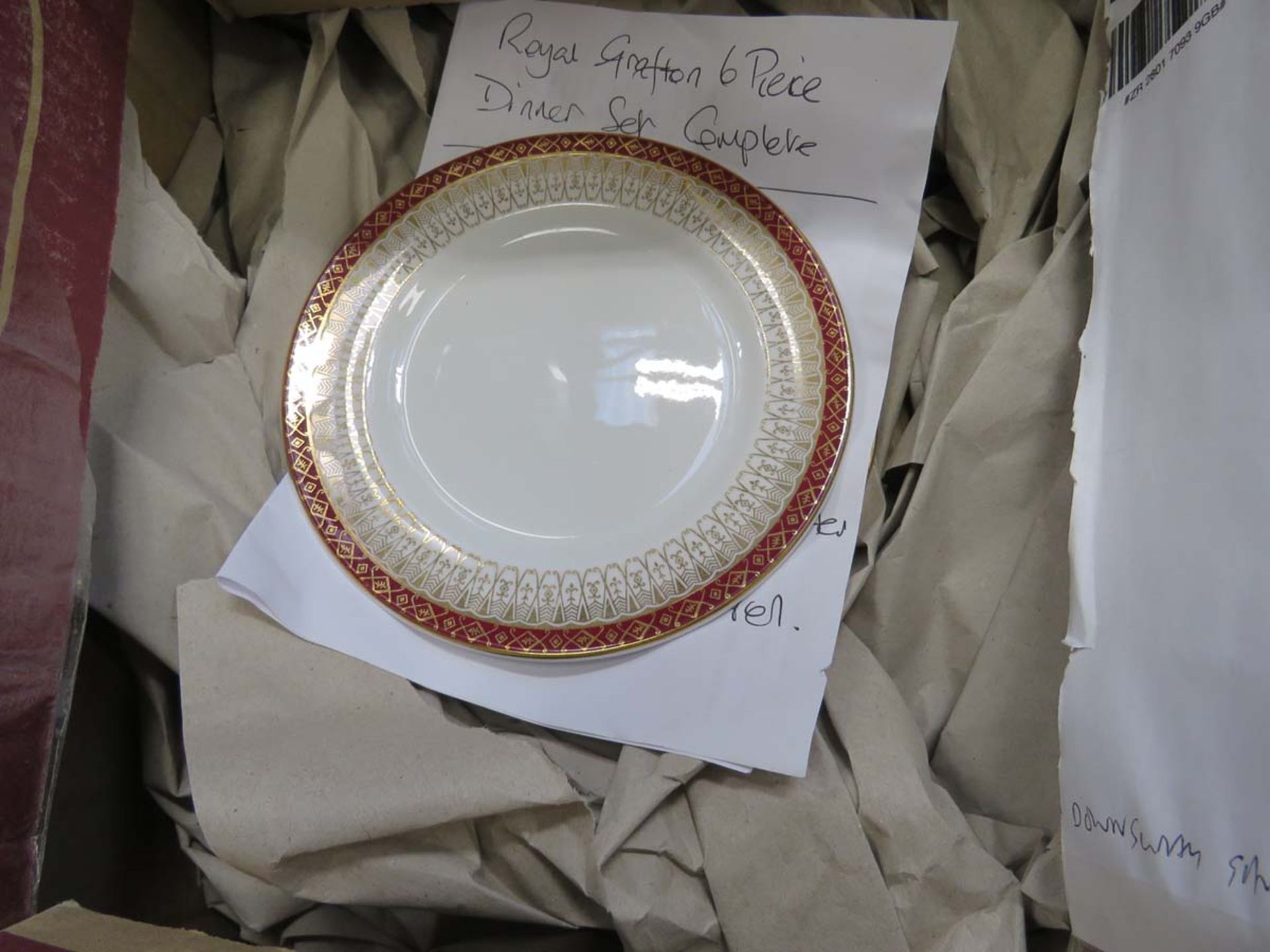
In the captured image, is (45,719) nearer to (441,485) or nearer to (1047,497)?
(441,485)

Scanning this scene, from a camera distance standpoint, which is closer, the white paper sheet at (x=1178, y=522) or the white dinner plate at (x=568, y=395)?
the white paper sheet at (x=1178, y=522)

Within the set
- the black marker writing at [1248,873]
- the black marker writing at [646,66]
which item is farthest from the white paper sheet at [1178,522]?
the black marker writing at [646,66]

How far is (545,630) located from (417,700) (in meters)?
0.08

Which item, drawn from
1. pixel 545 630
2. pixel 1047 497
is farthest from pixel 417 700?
pixel 1047 497

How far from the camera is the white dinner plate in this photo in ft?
1.54

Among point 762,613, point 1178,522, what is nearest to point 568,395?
point 762,613

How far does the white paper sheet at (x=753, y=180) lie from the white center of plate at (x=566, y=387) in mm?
57

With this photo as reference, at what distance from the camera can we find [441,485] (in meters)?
0.50

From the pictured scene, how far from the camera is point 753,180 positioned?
522mm

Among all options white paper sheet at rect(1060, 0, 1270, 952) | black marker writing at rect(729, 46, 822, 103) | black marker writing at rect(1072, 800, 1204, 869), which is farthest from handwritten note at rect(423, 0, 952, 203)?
black marker writing at rect(1072, 800, 1204, 869)

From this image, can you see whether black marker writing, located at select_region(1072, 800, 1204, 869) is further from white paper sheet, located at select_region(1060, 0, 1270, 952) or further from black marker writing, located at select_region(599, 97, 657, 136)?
black marker writing, located at select_region(599, 97, 657, 136)

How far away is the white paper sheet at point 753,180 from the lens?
1.56ft

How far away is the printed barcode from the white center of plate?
0.70 feet

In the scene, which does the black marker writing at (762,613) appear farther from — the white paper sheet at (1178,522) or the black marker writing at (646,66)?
the black marker writing at (646,66)
